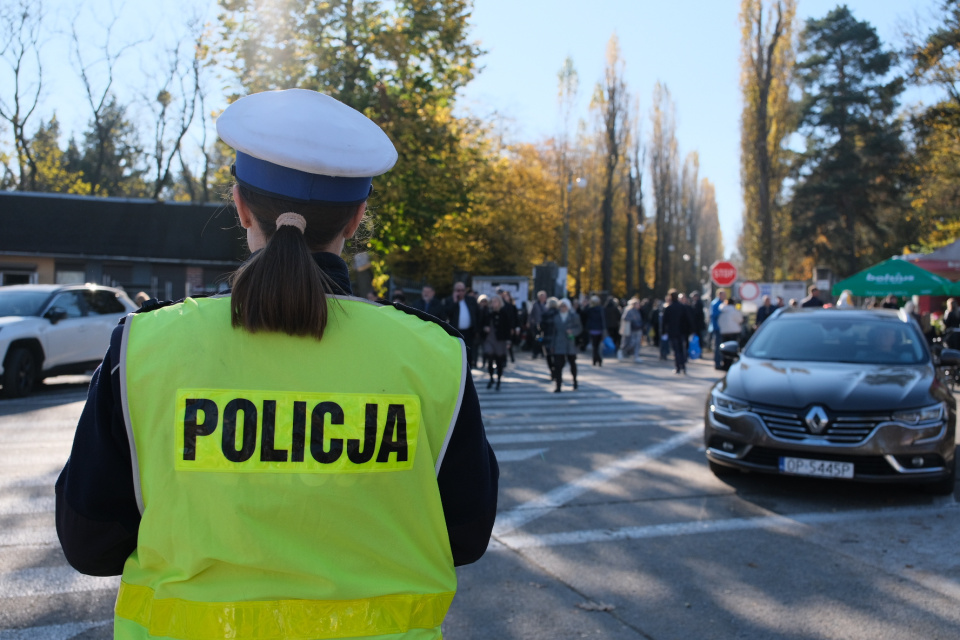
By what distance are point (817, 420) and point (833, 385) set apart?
472 millimetres

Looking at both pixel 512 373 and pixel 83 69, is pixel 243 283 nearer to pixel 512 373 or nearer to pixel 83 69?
pixel 512 373

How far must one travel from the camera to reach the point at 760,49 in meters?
36.2

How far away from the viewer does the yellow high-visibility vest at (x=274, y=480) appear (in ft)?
4.66

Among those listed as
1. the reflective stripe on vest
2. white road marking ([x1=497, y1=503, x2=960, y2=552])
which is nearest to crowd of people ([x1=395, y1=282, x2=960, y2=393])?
white road marking ([x1=497, y1=503, x2=960, y2=552])

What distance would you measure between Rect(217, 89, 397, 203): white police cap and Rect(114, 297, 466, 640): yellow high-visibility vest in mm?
248

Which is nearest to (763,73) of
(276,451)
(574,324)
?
(574,324)

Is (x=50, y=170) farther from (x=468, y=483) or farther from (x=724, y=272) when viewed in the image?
(x=468, y=483)

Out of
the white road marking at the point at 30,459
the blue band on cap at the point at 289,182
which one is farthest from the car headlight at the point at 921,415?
the white road marking at the point at 30,459

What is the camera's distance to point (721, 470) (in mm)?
7871

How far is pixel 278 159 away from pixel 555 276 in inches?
1284

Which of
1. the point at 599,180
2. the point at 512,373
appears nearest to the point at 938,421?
the point at 512,373

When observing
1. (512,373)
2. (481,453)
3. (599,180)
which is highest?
(599,180)

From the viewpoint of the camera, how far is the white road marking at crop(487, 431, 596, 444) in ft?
32.6

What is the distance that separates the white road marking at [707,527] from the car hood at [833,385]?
83 cm
